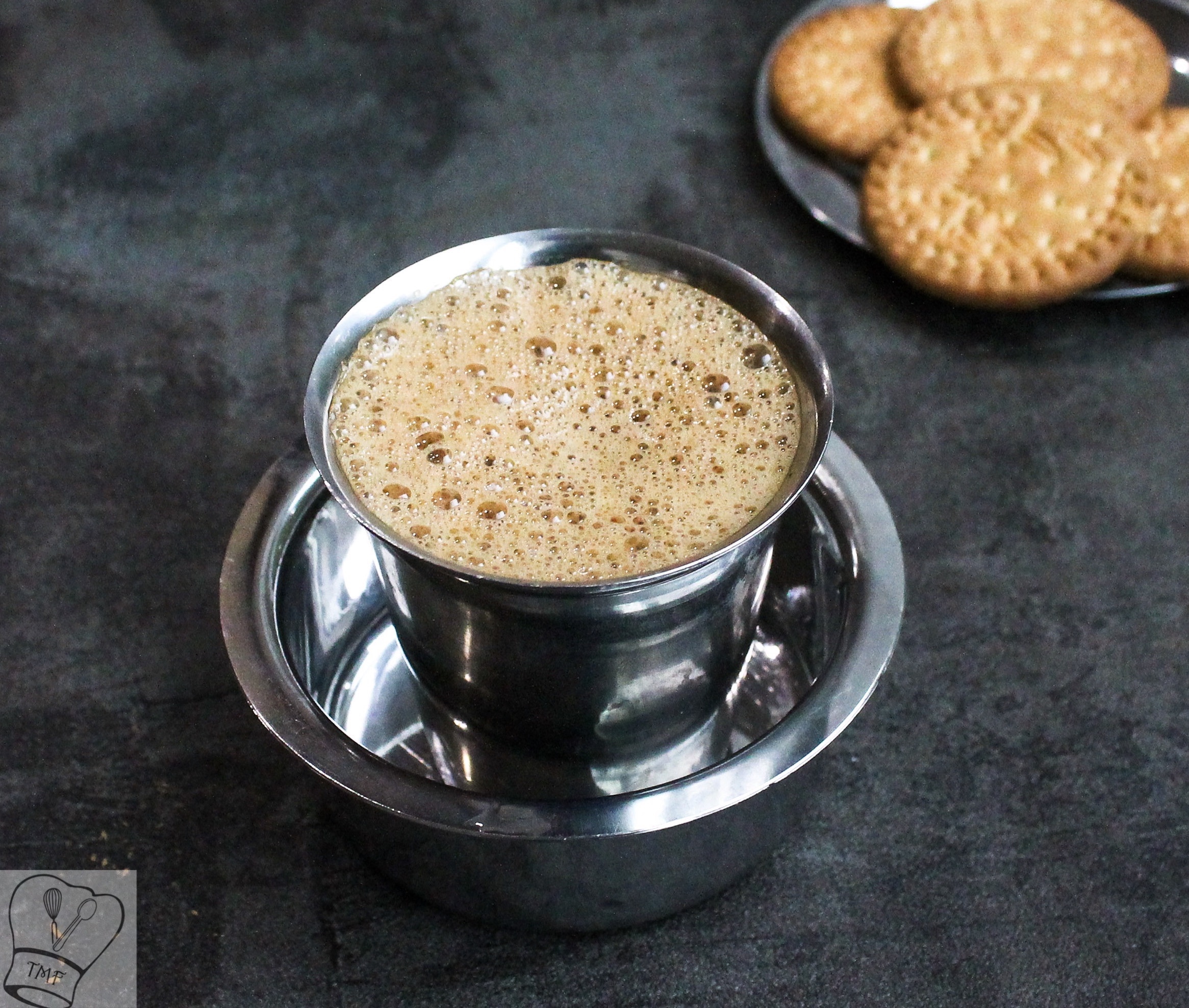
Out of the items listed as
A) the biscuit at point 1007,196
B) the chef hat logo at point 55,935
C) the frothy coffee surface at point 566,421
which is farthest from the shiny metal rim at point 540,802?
the biscuit at point 1007,196

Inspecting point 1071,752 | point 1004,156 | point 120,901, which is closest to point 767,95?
point 1004,156

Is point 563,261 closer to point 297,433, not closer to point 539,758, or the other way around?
point 539,758

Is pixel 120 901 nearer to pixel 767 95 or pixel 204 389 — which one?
pixel 204 389

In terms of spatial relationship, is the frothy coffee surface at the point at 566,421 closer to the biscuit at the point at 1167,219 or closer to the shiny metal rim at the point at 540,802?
the shiny metal rim at the point at 540,802

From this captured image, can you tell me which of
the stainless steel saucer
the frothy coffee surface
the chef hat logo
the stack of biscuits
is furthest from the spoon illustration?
the stack of biscuits

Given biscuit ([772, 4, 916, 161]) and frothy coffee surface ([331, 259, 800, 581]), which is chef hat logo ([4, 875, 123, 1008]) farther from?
biscuit ([772, 4, 916, 161])
